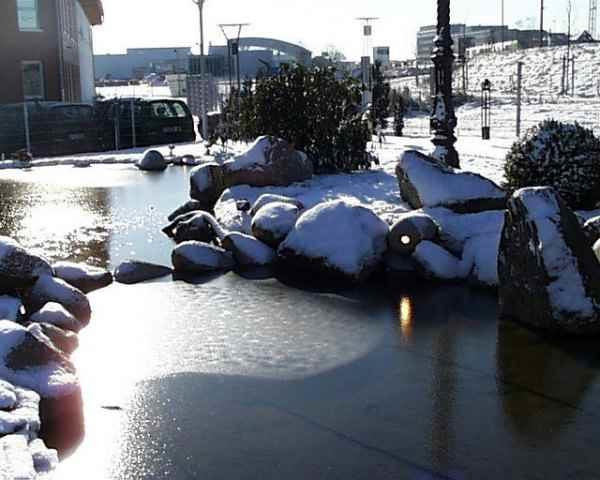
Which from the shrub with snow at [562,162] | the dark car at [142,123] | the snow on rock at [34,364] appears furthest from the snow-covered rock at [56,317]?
the dark car at [142,123]

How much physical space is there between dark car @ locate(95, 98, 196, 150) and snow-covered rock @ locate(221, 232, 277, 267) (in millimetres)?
17233

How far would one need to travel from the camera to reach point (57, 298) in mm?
8453

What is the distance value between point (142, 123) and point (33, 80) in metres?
6.90

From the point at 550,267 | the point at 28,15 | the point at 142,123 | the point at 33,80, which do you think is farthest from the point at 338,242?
the point at 28,15

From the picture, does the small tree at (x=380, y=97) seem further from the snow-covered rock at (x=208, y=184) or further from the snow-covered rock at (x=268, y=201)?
the snow-covered rock at (x=268, y=201)

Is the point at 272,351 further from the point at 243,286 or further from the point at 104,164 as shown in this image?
the point at 104,164

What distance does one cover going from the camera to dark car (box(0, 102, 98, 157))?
83.7 ft

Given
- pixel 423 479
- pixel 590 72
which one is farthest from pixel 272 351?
pixel 590 72

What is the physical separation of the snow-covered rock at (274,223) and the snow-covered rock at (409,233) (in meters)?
1.37

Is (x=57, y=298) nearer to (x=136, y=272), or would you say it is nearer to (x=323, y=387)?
(x=136, y=272)

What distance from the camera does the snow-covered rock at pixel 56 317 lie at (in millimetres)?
7832

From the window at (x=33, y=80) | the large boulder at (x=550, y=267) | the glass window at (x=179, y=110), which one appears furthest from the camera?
the window at (x=33, y=80)

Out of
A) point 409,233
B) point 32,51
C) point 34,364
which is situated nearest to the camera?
point 34,364

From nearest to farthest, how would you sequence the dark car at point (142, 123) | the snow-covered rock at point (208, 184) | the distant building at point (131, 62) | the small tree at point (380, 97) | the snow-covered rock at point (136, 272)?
the snow-covered rock at point (136, 272)
the snow-covered rock at point (208, 184)
the dark car at point (142, 123)
the small tree at point (380, 97)
the distant building at point (131, 62)
